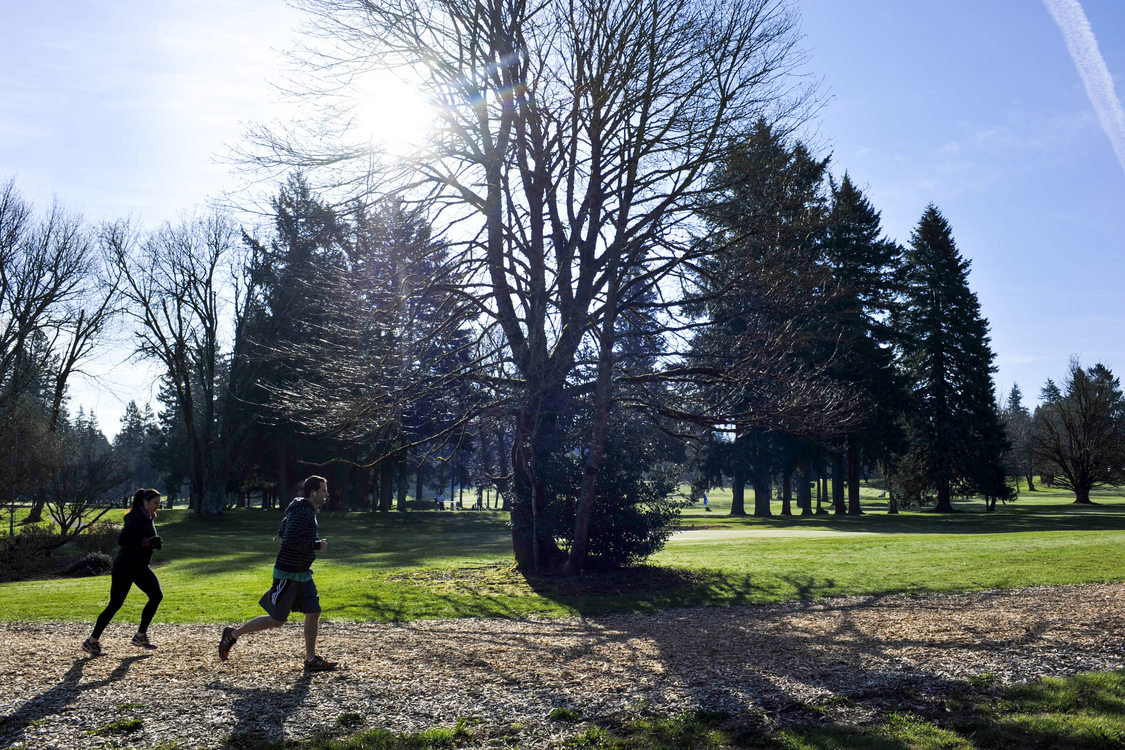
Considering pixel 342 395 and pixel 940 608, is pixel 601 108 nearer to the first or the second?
pixel 342 395

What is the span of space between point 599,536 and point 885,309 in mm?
31834

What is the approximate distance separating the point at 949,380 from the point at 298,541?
4398 centimetres

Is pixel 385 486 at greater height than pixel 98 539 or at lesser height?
greater

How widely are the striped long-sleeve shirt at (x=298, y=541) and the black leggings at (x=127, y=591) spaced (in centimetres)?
187

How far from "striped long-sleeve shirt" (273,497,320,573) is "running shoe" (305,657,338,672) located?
86 centimetres

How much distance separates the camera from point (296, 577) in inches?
291

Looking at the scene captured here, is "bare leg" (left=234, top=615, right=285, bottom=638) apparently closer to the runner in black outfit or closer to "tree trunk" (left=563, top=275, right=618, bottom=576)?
the runner in black outfit

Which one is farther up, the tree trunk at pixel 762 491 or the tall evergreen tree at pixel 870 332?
the tall evergreen tree at pixel 870 332

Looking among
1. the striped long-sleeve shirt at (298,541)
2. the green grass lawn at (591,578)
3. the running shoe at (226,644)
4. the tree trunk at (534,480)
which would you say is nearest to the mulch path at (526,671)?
the running shoe at (226,644)

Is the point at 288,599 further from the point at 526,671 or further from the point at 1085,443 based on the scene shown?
the point at 1085,443

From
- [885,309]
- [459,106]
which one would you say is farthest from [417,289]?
[885,309]

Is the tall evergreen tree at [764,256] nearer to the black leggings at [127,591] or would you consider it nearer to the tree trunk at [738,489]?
the black leggings at [127,591]

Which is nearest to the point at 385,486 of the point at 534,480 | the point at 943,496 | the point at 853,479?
the point at 853,479

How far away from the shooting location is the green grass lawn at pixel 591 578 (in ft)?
38.6
